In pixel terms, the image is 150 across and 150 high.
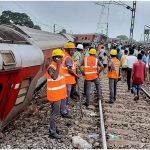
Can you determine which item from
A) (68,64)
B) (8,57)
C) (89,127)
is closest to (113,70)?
(68,64)

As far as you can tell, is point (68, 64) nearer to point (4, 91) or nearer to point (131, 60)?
point (4, 91)

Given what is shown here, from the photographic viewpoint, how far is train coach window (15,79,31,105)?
8.02 meters

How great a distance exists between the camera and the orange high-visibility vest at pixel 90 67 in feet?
38.5

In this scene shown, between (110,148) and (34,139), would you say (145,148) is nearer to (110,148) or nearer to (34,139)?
(110,148)

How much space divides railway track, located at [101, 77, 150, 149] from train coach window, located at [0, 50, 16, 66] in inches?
105

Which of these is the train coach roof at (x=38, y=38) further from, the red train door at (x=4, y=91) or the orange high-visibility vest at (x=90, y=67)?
the red train door at (x=4, y=91)

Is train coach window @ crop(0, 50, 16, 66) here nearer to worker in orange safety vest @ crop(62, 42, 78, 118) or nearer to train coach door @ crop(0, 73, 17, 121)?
train coach door @ crop(0, 73, 17, 121)

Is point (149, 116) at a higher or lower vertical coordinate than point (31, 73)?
lower

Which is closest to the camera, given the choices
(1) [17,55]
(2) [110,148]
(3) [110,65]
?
(1) [17,55]

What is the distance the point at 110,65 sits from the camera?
12.7m

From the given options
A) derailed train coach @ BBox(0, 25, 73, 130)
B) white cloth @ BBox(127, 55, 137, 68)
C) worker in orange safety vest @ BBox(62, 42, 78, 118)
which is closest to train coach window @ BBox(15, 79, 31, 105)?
derailed train coach @ BBox(0, 25, 73, 130)

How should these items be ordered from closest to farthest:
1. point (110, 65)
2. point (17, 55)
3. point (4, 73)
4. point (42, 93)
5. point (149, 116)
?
point (4, 73) → point (17, 55) → point (149, 116) → point (110, 65) → point (42, 93)

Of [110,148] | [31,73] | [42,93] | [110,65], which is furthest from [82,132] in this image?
[42,93]

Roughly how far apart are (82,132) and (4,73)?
2935 mm
